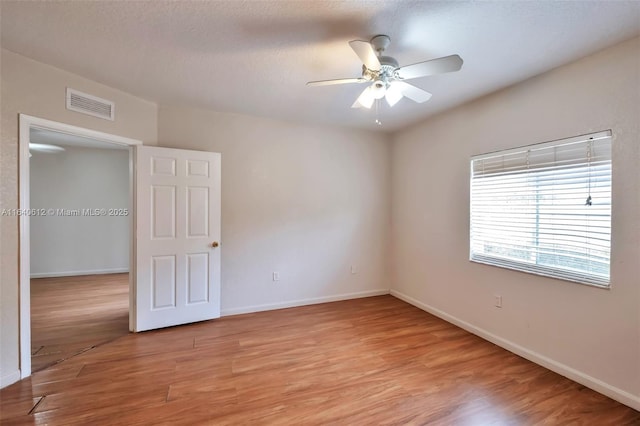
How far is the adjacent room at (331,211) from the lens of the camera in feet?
5.91

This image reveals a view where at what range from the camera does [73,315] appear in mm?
3381

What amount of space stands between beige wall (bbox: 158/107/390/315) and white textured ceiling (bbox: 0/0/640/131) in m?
0.89

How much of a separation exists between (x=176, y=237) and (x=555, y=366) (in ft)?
12.5

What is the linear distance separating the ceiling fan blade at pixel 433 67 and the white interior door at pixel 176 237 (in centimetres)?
232

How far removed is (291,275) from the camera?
3.80 meters

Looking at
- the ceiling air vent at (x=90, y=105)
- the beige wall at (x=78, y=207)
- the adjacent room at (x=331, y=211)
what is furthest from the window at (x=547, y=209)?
the beige wall at (x=78, y=207)

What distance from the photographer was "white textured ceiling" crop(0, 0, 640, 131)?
1617 millimetres

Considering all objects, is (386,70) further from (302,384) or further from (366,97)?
(302,384)

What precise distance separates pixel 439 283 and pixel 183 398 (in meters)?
2.94

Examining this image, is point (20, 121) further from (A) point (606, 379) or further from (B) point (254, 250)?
(A) point (606, 379)

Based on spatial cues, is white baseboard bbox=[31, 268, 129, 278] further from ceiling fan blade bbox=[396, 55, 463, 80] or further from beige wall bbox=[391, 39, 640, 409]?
ceiling fan blade bbox=[396, 55, 463, 80]

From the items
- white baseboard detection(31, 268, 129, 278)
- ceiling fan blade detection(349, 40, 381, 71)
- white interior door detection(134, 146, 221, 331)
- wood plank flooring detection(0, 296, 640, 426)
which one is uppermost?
ceiling fan blade detection(349, 40, 381, 71)

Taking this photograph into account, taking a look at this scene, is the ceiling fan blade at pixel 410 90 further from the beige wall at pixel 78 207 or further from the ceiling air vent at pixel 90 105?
the beige wall at pixel 78 207

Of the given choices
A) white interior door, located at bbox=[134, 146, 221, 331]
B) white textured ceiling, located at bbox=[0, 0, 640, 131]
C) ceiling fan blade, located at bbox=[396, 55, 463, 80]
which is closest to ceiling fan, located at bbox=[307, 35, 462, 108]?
ceiling fan blade, located at bbox=[396, 55, 463, 80]
